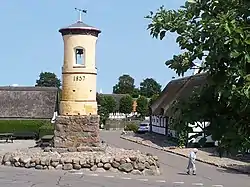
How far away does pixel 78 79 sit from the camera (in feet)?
90.8

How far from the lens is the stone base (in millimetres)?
27156

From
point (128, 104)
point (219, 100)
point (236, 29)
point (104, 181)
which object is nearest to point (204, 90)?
point (219, 100)

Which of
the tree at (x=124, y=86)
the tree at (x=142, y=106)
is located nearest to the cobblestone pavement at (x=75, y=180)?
the tree at (x=142, y=106)

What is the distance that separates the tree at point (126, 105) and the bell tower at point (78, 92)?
67758mm

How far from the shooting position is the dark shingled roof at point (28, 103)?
2371 inches

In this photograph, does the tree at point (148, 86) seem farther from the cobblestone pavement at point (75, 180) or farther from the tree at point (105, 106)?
the cobblestone pavement at point (75, 180)

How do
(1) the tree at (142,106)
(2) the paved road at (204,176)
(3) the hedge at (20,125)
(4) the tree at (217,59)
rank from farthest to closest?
(1) the tree at (142,106)
(3) the hedge at (20,125)
(2) the paved road at (204,176)
(4) the tree at (217,59)

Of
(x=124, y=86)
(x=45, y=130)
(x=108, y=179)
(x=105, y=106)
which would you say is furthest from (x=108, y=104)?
(x=108, y=179)

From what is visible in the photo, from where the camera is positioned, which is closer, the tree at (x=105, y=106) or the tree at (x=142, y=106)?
the tree at (x=105, y=106)

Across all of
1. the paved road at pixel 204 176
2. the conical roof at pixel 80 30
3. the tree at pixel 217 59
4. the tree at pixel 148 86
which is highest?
the tree at pixel 148 86

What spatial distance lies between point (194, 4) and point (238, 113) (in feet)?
3.16

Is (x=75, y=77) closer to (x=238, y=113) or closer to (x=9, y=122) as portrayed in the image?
(x=238, y=113)

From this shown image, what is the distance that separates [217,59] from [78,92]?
23.9m

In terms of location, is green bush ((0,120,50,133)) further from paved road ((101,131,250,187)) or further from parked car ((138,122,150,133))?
paved road ((101,131,250,187))
